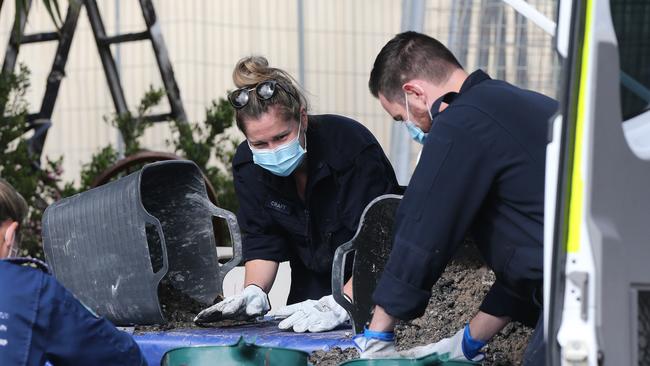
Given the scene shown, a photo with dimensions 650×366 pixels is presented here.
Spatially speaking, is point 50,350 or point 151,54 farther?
point 151,54

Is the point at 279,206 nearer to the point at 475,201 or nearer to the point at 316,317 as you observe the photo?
the point at 316,317

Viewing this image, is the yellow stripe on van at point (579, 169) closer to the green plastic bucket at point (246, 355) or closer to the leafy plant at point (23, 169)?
the green plastic bucket at point (246, 355)

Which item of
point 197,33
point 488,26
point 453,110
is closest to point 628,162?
point 453,110

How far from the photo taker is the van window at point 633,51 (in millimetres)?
2320

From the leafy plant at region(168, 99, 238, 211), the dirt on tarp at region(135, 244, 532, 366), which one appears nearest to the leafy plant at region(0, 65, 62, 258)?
the leafy plant at region(168, 99, 238, 211)

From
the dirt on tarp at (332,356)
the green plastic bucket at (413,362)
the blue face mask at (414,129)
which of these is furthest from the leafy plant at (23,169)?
the green plastic bucket at (413,362)

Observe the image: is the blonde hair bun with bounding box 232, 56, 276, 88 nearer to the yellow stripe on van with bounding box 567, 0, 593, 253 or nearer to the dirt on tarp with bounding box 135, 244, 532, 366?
the dirt on tarp with bounding box 135, 244, 532, 366

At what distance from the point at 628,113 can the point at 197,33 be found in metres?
5.46

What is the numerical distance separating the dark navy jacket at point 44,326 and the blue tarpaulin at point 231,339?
74cm

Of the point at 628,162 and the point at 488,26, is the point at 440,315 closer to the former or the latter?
the point at 628,162

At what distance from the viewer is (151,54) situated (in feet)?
24.7

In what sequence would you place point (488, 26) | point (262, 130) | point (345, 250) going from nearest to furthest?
point (345, 250), point (262, 130), point (488, 26)

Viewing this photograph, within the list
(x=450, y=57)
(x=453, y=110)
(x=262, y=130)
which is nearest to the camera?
A: (x=453, y=110)

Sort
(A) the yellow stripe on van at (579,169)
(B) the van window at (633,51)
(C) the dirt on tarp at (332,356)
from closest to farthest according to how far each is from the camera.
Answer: (A) the yellow stripe on van at (579,169), (B) the van window at (633,51), (C) the dirt on tarp at (332,356)
